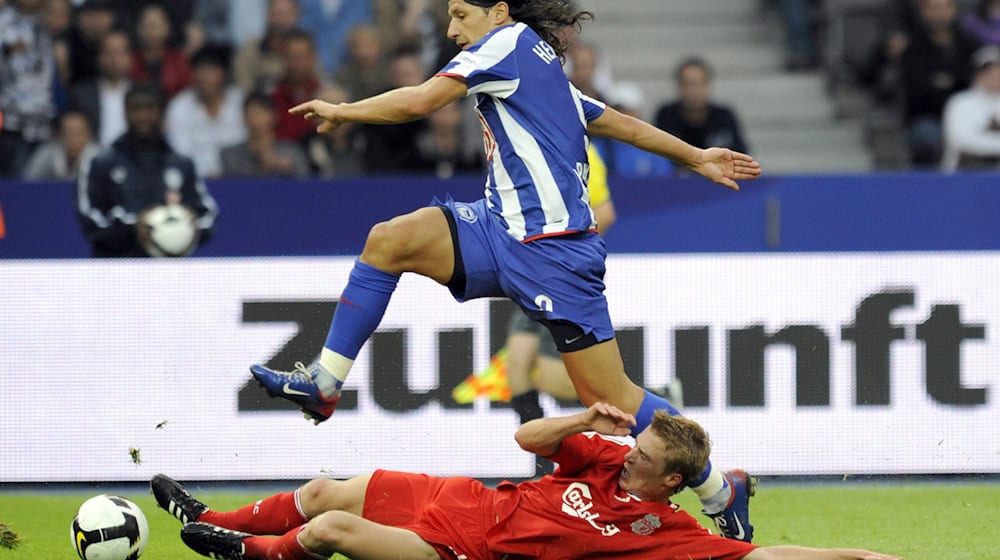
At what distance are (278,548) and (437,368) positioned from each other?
303 cm

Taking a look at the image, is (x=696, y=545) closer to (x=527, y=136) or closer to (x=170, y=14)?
(x=527, y=136)

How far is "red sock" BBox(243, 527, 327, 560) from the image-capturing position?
17.9 feet

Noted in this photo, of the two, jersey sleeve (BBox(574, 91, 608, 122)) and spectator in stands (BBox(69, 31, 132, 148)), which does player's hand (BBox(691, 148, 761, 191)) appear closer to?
jersey sleeve (BBox(574, 91, 608, 122))

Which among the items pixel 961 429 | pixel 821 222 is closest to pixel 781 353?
pixel 961 429

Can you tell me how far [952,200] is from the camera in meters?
9.88

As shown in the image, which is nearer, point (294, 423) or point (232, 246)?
point (294, 423)

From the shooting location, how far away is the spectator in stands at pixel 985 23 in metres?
12.8

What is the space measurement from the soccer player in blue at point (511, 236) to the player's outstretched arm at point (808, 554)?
802mm

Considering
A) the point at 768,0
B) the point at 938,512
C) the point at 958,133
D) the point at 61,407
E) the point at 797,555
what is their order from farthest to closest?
Answer: the point at 768,0 < the point at 958,133 < the point at 61,407 < the point at 938,512 < the point at 797,555

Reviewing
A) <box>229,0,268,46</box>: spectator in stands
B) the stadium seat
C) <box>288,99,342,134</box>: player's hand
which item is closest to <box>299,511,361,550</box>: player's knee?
<box>288,99,342,134</box>: player's hand

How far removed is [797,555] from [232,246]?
222 inches

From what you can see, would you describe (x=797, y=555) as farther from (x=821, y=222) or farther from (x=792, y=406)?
(x=821, y=222)

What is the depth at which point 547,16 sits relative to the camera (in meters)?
5.97

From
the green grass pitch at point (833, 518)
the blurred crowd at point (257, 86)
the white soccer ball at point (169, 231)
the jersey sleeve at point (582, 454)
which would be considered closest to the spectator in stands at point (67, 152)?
the blurred crowd at point (257, 86)
